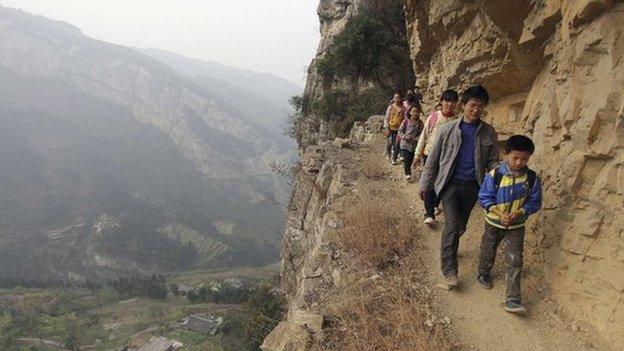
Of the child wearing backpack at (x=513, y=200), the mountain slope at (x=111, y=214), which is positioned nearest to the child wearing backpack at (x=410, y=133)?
the child wearing backpack at (x=513, y=200)

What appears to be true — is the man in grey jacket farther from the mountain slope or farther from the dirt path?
the mountain slope

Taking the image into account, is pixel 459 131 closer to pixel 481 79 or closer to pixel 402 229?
pixel 402 229

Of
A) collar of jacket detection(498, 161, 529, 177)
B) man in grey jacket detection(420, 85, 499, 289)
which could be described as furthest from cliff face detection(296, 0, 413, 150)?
collar of jacket detection(498, 161, 529, 177)

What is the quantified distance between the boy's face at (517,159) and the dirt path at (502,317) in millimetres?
1334

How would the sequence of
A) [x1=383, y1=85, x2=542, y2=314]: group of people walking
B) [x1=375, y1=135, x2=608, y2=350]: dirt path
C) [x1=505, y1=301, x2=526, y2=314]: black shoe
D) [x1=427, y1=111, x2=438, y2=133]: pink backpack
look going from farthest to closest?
[x1=427, y1=111, x2=438, y2=133]: pink backpack < [x1=505, y1=301, x2=526, y2=314]: black shoe < [x1=383, y1=85, x2=542, y2=314]: group of people walking < [x1=375, y1=135, x2=608, y2=350]: dirt path

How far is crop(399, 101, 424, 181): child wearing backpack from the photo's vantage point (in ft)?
30.6

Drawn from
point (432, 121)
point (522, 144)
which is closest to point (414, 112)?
point (432, 121)

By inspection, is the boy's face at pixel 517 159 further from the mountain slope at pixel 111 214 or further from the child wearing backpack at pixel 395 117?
the mountain slope at pixel 111 214

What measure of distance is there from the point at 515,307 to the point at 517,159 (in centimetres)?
153

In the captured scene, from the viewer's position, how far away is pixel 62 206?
14238 cm

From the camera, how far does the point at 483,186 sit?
4613mm

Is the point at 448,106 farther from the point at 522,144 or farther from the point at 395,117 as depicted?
the point at 395,117

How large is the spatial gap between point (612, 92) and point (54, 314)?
81.1 metres

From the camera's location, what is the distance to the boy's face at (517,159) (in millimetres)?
4320
